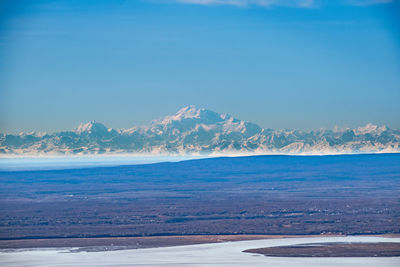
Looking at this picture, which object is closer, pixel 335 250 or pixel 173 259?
pixel 173 259

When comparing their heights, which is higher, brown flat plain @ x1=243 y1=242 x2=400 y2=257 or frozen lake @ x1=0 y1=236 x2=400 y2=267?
frozen lake @ x1=0 y1=236 x2=400 y2=267

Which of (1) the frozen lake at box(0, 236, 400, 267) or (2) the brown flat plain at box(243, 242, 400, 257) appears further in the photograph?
(2) the brown flat plain at box(243, 242, 400, 257)

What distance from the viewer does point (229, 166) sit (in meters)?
158

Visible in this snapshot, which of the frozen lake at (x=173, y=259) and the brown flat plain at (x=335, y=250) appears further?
the brown flat plain at (x=335, y=250)

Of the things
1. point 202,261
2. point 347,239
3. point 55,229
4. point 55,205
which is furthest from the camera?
point 55,205

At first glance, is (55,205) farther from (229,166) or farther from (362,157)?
(362,157)

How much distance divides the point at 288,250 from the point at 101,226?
20.3 m

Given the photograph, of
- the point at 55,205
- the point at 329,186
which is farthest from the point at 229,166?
the point at 55,205

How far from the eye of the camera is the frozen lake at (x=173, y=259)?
38594 millimetres

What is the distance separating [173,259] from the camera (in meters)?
40.2

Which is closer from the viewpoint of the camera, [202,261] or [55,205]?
[202,261]

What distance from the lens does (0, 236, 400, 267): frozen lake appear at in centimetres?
3859

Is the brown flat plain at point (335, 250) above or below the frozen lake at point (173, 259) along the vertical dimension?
below

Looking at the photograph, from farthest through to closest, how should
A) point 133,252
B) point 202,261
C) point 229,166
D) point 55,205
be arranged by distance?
point 229,166, point 55,205, point 133,252, point 202,261
